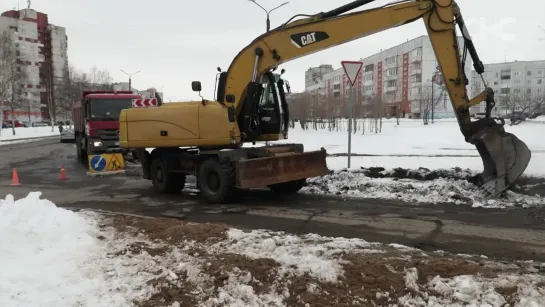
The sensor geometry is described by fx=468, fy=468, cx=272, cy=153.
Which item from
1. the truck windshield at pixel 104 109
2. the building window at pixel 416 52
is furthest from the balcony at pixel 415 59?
the truck windshield at pixel 104 109

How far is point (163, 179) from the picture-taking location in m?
11.3

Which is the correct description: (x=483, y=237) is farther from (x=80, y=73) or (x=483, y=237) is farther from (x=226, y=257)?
(x=80, y=73)

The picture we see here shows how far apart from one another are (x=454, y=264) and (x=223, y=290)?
7.95 feet

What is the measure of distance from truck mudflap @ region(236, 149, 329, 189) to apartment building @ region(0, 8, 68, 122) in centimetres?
9438

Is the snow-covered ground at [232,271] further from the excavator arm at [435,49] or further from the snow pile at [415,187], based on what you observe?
the excavator arm at [435,49]

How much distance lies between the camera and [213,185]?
9953mm

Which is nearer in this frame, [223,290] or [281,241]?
[223,290]

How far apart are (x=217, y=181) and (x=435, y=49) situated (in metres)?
5.13

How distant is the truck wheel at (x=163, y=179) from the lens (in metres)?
11.3

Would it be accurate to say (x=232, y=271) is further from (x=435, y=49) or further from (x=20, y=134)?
(x=20, y=134)

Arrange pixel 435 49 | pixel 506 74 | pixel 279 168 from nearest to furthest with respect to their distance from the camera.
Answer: pixel 435 49
pixel 279 168
pixel 506 74

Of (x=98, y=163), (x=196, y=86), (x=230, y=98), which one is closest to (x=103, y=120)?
(x=98, y=163)

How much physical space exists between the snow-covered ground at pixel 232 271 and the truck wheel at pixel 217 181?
9.81ft

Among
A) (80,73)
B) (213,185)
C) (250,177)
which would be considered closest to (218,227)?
(250,177)
